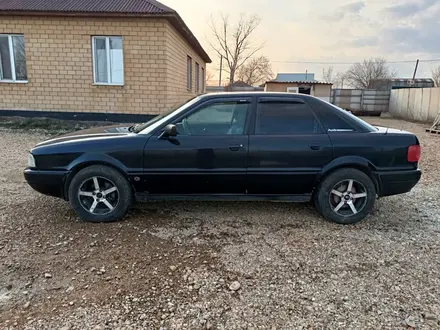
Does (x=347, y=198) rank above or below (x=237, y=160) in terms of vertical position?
below

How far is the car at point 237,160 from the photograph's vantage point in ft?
12.1

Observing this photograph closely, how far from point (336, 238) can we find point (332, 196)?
587mm

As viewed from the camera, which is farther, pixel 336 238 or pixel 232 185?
pixel 232 185

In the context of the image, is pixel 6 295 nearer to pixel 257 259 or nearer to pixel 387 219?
pixel 257 259

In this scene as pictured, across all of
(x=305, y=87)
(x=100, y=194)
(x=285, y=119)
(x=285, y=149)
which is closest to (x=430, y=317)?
(x=285, y=149)

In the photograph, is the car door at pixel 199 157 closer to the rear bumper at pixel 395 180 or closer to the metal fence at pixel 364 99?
the rear bumper at pixel 395 180

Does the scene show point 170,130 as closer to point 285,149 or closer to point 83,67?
point 285,149

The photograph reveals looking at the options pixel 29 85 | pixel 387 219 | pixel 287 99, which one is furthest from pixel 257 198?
pixel 29 85

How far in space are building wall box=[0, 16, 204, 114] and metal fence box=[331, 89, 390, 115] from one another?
17.8 meters

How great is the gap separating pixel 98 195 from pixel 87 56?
890 cm

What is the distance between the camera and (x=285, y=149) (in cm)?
374

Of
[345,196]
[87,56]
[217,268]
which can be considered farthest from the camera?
[87,56]

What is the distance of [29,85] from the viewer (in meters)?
11.3

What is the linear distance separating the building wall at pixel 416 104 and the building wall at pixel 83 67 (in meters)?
15.2
